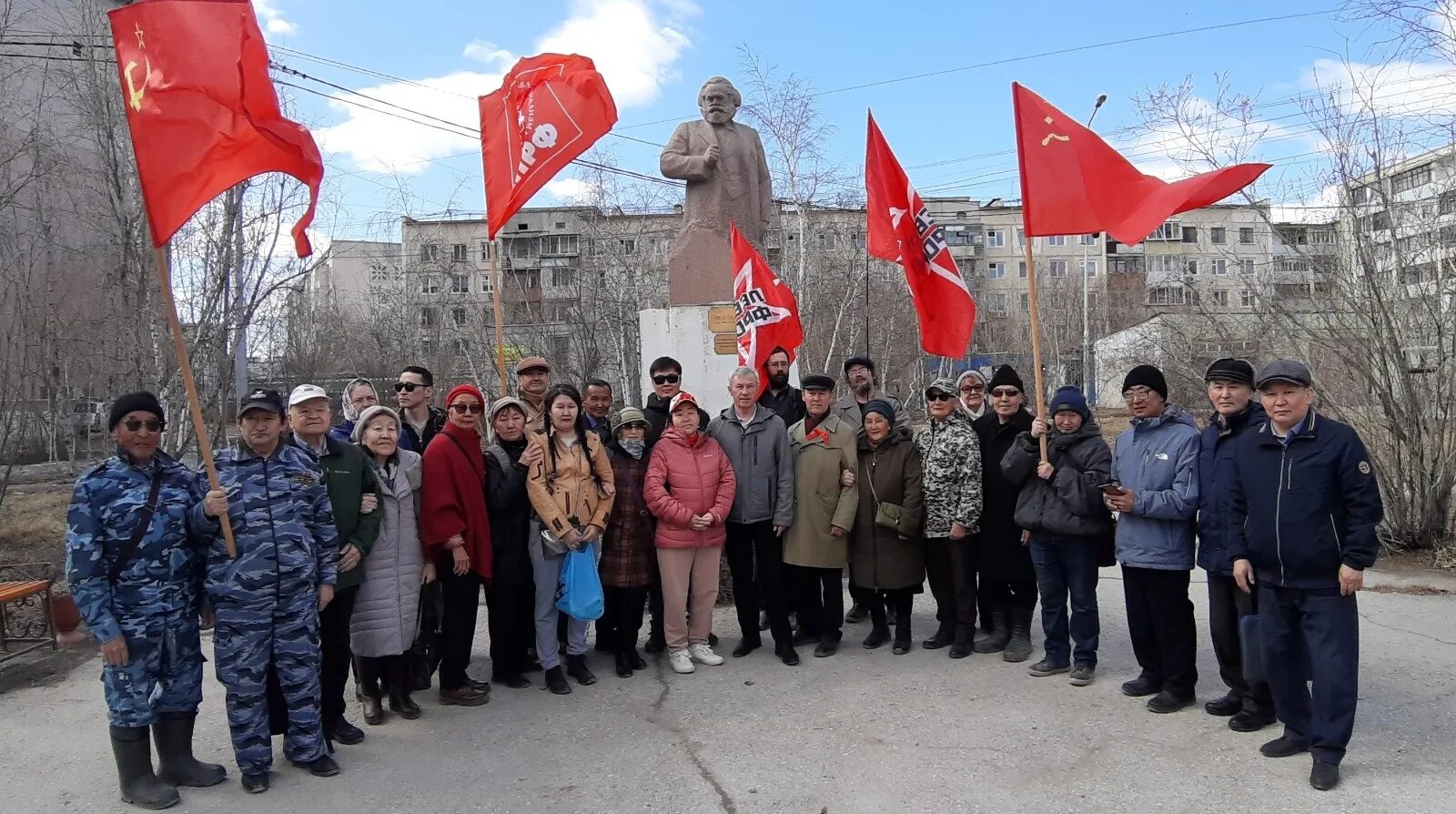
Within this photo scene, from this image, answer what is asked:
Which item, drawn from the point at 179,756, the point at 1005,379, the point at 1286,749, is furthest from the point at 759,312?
the point at 179,756

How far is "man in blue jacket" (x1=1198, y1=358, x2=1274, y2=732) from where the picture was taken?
432 cm

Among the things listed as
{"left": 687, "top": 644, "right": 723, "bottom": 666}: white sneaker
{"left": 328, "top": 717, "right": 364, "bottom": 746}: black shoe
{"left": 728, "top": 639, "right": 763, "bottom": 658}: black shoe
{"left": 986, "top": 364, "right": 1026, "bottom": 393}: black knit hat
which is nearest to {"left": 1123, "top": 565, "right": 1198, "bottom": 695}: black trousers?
{"left": 986, "top": 364, "right": 1026, "bottom": 393}: black knit hat

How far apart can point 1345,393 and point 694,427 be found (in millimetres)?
7682

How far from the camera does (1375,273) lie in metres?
8.84

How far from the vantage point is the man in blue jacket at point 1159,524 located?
4.56m

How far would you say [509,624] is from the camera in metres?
5.30

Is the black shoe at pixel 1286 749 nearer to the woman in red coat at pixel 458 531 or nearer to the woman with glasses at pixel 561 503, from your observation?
the woman with glasses at pixel 561 503

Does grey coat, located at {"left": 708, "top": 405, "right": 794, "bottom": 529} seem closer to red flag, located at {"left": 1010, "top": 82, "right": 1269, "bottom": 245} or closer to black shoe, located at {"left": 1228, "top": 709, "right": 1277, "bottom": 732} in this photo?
red flag, located at {"left": 1010, "top": 82, "right": 1269, "bottom": 245}

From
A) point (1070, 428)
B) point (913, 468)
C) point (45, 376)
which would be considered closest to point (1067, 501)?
point (1070, 428)

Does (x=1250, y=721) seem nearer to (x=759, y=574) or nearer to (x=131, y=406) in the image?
(x=759, y=574)

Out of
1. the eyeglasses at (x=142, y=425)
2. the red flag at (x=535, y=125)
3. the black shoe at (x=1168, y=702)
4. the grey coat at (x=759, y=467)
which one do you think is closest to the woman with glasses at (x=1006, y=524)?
the black shoe at (x=1168, y=702)

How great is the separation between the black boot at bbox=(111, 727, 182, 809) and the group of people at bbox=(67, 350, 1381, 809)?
0.01 m

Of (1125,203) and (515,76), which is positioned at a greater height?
(515,76)

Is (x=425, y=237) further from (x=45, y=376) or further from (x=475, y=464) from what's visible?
(x=475, y=464)
